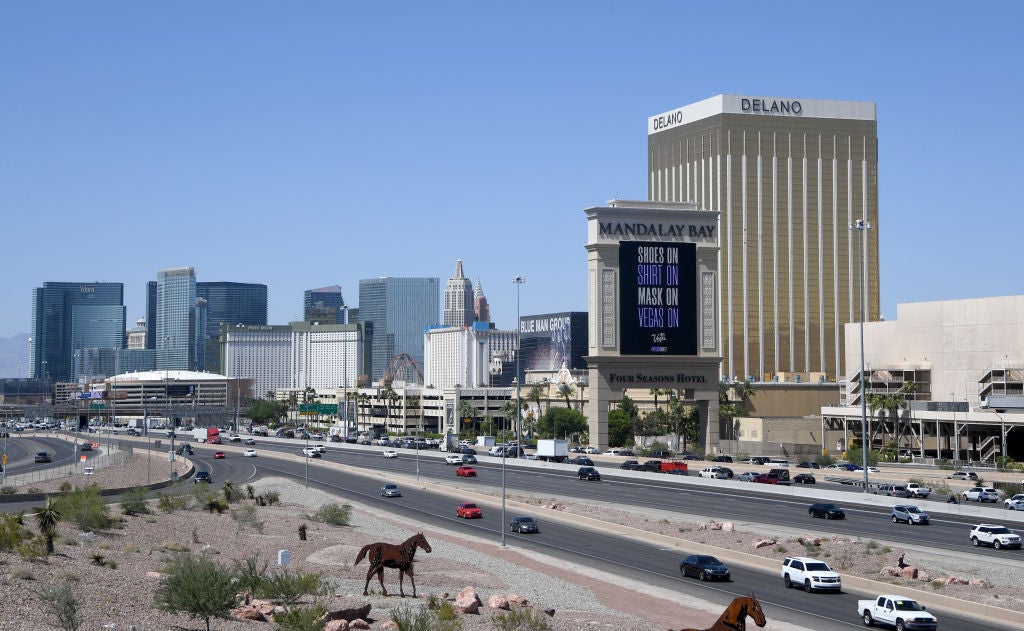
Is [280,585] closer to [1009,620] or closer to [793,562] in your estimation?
[793,562]

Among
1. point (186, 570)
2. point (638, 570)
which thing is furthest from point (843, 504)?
point (186, 570)

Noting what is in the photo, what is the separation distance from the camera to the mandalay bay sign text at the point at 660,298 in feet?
396

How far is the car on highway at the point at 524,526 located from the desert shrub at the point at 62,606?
107 feet

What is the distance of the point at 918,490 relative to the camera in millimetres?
80750

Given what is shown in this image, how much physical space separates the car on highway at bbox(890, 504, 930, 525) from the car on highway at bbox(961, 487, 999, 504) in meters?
15.1

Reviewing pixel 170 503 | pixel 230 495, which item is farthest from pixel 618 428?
pixel 170 503

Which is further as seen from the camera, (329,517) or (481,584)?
(329,517)

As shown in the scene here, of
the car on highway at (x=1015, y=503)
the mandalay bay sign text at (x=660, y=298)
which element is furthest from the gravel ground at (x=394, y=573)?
the mandalay bay sign text at (x=660, y=298)

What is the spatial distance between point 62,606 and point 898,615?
25.1m

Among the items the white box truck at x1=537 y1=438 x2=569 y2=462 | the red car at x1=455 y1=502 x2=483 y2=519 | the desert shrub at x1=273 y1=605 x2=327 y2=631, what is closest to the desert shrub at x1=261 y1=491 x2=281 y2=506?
the red car at x1=455 y1=502 x2=483 y2=519

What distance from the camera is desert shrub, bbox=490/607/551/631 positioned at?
111 ft

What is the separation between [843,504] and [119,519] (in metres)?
46.6

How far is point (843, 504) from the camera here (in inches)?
3000

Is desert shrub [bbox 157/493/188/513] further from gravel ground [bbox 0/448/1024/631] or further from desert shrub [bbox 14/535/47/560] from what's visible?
desert shrub [bbox 14/535/47/560]
